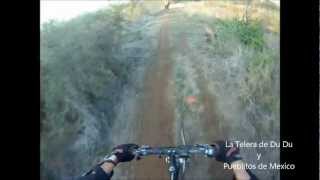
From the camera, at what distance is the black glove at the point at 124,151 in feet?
6.70

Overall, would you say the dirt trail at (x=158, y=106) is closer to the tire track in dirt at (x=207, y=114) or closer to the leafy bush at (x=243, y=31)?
the tire track in dirt at (x=207, y=114)

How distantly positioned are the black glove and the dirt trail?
2.1 inches

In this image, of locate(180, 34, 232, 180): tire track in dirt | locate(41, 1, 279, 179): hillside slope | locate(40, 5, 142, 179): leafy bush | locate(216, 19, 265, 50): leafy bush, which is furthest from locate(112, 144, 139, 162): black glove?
locate(216, 19, 265, 50): leafy bush

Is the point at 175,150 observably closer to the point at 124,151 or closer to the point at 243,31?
the point at 124,151

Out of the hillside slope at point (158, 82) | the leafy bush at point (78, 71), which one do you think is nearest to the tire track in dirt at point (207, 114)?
the hillside slope at point (158, 82)

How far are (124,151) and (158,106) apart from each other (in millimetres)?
267

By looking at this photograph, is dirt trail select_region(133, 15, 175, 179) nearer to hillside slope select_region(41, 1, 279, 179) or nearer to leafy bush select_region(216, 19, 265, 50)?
hillside slope select_region(41, 1, 279, 179)

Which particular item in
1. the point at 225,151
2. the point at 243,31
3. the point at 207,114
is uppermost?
the point at 243,31

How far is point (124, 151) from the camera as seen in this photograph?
80.5 inches

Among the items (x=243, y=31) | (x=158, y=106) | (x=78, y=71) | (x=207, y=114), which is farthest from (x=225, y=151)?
(x=78, y=71)

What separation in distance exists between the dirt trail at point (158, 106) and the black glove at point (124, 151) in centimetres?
5

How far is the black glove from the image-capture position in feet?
6.70
